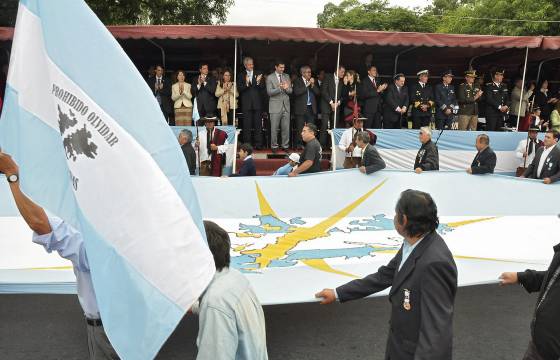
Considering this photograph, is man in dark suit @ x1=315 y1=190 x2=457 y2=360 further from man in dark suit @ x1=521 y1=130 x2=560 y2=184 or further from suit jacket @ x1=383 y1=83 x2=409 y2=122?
suit jacket @ x1=383 y1=83 x2=409 y2=122

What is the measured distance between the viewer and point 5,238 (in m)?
5.11

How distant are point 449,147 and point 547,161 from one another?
8.83ft

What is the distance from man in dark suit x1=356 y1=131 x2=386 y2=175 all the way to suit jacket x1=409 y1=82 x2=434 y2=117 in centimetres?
484

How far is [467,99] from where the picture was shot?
1201cm

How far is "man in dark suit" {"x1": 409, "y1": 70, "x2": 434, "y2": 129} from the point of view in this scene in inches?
458

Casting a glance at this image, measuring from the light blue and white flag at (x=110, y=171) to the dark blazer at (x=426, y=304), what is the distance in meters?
1.03

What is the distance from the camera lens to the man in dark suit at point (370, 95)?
1134 cm

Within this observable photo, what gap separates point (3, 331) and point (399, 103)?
9.26 metres

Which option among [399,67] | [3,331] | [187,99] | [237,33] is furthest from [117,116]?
[399,67]

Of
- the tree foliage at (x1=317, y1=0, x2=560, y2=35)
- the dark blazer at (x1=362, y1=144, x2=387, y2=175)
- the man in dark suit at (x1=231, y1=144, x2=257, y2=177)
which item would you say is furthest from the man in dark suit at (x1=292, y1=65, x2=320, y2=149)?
the tree foliage at (x1=317, y1=0, x2=560, y2=35)

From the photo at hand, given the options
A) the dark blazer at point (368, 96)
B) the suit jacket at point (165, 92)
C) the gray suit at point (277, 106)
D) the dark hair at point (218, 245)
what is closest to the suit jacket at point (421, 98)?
the dark blazer at point (368, 96)

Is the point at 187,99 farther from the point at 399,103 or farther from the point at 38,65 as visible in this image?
the point at 38,65

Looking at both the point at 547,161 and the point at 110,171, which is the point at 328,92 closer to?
the point at 547,161

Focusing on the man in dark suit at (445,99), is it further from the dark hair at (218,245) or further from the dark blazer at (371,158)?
the dark hair at (218,245)
